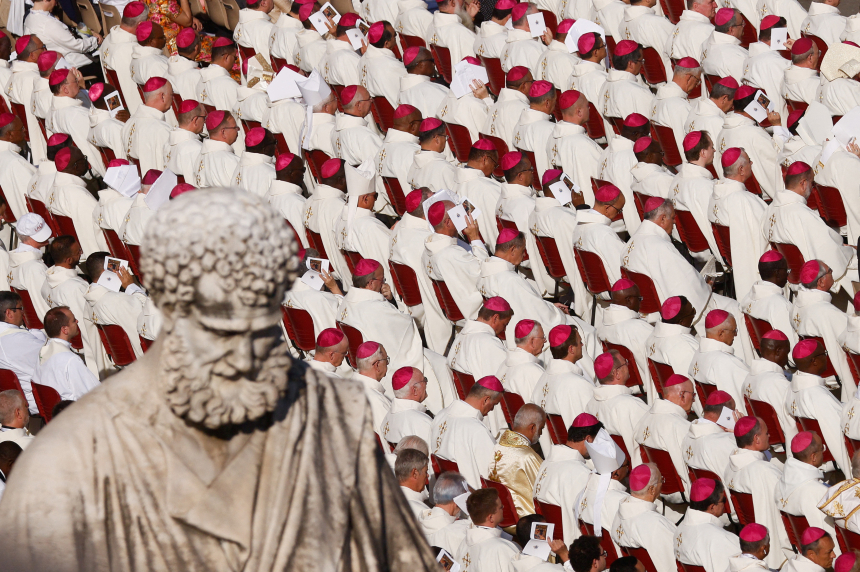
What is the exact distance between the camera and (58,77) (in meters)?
10.8

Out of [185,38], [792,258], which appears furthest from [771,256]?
[185,38]

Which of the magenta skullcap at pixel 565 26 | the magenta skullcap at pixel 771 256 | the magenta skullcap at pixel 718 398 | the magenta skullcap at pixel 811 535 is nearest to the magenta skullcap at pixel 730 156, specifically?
the magenta skullcap at pixel 771 256

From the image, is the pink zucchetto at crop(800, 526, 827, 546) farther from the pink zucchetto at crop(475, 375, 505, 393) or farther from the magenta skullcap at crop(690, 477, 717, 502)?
Answer: the pink zucchetto at crop(475, 375, 505, 393)

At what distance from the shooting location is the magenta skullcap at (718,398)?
23.8 ft

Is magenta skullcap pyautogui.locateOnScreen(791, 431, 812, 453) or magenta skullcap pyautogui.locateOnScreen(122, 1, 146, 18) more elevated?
magenta skullcap pyautogui.locateOnScreen(791, 431, 812, 453)

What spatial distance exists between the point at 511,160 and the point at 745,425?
303cm

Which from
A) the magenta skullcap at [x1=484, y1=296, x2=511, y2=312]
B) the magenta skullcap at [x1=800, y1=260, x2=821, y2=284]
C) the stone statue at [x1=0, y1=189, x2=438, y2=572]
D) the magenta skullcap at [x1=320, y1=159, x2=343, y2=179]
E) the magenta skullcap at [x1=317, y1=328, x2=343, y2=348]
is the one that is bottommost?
the magenta skullcap at [x1=317, y1=328, x2=343, y2=348]

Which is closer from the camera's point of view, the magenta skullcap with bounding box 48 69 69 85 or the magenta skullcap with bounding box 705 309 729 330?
the magenta skullcap with bounding box 705 309 729 330

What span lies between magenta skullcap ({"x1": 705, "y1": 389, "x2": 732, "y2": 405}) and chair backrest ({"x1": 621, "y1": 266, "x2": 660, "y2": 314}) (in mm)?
1358

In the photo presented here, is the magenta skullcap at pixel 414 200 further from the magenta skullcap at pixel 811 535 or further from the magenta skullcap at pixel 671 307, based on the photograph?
the magenta skullcap at pixel 811 535

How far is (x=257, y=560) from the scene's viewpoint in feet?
6.02

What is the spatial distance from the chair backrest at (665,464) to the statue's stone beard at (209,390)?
18.9 feet

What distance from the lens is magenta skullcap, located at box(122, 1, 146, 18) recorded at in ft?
37.7

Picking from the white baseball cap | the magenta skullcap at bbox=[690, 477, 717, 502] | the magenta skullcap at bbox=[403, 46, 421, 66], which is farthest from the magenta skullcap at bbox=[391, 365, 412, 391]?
the magenta skullcap at bbox=[403, 46, 421, 66]
